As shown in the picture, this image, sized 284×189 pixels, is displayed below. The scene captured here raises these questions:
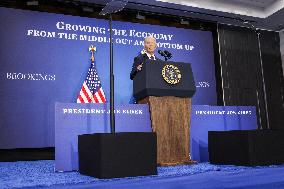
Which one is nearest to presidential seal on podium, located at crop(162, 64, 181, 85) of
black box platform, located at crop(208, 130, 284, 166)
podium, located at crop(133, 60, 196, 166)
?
podium, located at crop(133, 60, 196, 166)

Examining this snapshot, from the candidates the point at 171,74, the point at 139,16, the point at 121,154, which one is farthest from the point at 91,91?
the point at 121,154

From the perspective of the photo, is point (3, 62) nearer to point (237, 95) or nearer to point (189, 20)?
point (189, 20)

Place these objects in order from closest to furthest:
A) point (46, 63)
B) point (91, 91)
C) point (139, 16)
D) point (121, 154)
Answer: point (121, 154)
point (91, 91)
point (46, 63)
point (139, 16)

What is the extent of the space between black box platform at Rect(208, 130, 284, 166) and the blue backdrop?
299 cm

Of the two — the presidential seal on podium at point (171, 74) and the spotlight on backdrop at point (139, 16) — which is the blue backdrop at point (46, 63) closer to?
the spotlight on backdrop at point (139, 16)

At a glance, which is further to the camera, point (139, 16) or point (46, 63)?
point (139, 16)

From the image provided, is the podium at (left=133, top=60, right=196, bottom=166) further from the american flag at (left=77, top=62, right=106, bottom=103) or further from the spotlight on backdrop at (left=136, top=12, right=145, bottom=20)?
the spotlight on backdrop at (left=136, top=12, right=145, bottom=20)

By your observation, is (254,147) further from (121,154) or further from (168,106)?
(121,154)

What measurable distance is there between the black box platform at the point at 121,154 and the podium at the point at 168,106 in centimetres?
48

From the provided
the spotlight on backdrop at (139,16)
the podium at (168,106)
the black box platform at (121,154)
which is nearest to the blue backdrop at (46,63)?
the spotlight on backdrop at (139,16)

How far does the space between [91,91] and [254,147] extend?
2.70 meters

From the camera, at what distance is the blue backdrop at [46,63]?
4.40 metres

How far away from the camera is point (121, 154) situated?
170 centimetres

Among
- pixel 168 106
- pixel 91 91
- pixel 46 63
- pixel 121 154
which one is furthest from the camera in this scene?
pixel 46 63
